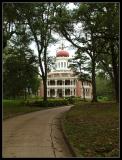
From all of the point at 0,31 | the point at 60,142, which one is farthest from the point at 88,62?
the point at 0,31

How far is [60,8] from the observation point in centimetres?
3456

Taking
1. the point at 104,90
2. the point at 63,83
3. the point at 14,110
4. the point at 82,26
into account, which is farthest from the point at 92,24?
the point at 63,83

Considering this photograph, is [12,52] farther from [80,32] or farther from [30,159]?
[30,159]

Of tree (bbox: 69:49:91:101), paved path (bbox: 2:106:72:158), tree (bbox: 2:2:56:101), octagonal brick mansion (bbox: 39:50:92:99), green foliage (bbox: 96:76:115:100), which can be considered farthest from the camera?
octagonal brick mansion (bbox: 39:50:92:99)

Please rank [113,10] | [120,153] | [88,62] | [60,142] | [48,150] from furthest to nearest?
1. [88,62]
2. [113,10]
3. [60,142]
4. [48,150]
5. [120,153]

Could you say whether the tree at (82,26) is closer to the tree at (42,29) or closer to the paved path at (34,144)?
the tree at (42,29)

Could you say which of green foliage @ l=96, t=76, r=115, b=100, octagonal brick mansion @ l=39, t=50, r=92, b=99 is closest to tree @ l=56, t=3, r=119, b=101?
green foliage @ l=96, t=76, r=115, b=100

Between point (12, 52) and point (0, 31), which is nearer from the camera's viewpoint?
point (0, 31)

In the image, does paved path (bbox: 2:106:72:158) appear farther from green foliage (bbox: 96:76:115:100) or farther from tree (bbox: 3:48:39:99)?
green foliage (bbox: 96:76:115:100)

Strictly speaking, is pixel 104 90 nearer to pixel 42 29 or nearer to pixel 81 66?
pixel 81 66

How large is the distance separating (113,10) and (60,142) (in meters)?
14.3

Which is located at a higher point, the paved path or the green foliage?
the green foliage

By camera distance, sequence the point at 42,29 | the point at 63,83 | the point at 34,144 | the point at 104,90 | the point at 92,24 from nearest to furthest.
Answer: the point at 34,144 → the point at 92,24 → the point at 42,29 → the point at 104,90 → the point at 63,83

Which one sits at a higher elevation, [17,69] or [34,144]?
[17,69]
